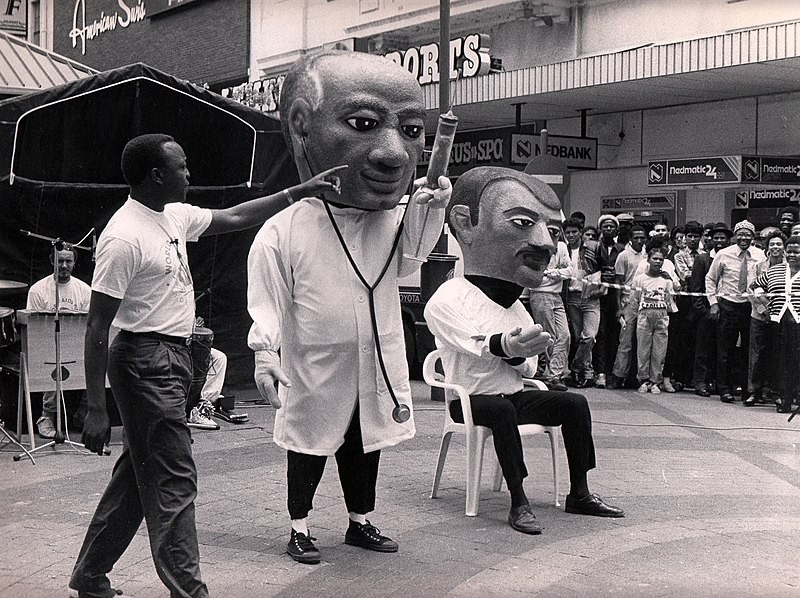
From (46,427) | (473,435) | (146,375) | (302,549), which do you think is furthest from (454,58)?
(146,375)

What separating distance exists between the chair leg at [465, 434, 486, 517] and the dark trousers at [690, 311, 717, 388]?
6225 mm

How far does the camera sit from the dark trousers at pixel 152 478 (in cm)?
419

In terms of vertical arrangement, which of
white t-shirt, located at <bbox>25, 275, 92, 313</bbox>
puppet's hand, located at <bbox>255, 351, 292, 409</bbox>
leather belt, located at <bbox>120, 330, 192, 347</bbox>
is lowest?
puppet's hand, located at <bbox>255, 351, 292, 409</bbox>

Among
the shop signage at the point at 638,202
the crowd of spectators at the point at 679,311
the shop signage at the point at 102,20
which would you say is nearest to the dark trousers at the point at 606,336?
the crowd of spectators at the point at 679,311

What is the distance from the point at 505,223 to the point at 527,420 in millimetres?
1113

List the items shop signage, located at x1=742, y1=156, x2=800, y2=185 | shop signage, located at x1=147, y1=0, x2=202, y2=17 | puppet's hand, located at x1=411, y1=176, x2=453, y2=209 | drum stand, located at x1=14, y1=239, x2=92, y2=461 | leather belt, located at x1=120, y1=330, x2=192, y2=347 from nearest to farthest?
leather belt, located at x1=120, y1=330, x2=192, y2=347 → puppet's hand, located at x1=411, y1=176, x2=453, y2=209 → drum stand, located at x1=14, y1=239, x2=92, y2=461 → shop signage, located at x1=742, y1=156, x2=800, y2=185 → shop signage, located at x1=147, y1=0, x2=202, y2=17

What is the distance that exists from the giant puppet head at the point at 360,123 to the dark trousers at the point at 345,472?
1.05 m

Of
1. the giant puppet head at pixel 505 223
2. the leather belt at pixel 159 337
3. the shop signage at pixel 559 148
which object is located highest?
the shop signage at pixel 559 148

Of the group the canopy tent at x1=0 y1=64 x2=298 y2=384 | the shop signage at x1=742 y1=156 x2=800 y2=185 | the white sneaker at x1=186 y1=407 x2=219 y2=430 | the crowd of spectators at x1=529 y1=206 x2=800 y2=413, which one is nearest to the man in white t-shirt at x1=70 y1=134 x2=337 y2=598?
the white sneaker at x1=186 y1=407 x2=219 y2=430

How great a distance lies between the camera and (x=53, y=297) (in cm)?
907

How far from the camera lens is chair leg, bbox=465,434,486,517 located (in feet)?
20.4

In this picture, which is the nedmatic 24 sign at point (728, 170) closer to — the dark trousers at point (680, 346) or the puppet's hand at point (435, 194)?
the dark trousers at point (680, 346)

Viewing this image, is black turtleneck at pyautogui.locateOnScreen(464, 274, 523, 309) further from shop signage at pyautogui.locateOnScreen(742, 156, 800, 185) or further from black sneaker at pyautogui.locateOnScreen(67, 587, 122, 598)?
shop signage at pyautogui.locateOnScreen(742, 156, 800, 185)

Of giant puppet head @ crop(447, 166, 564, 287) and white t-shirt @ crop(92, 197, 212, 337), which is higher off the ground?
giant puppet head @ crop(447, 166, 564, 287)
